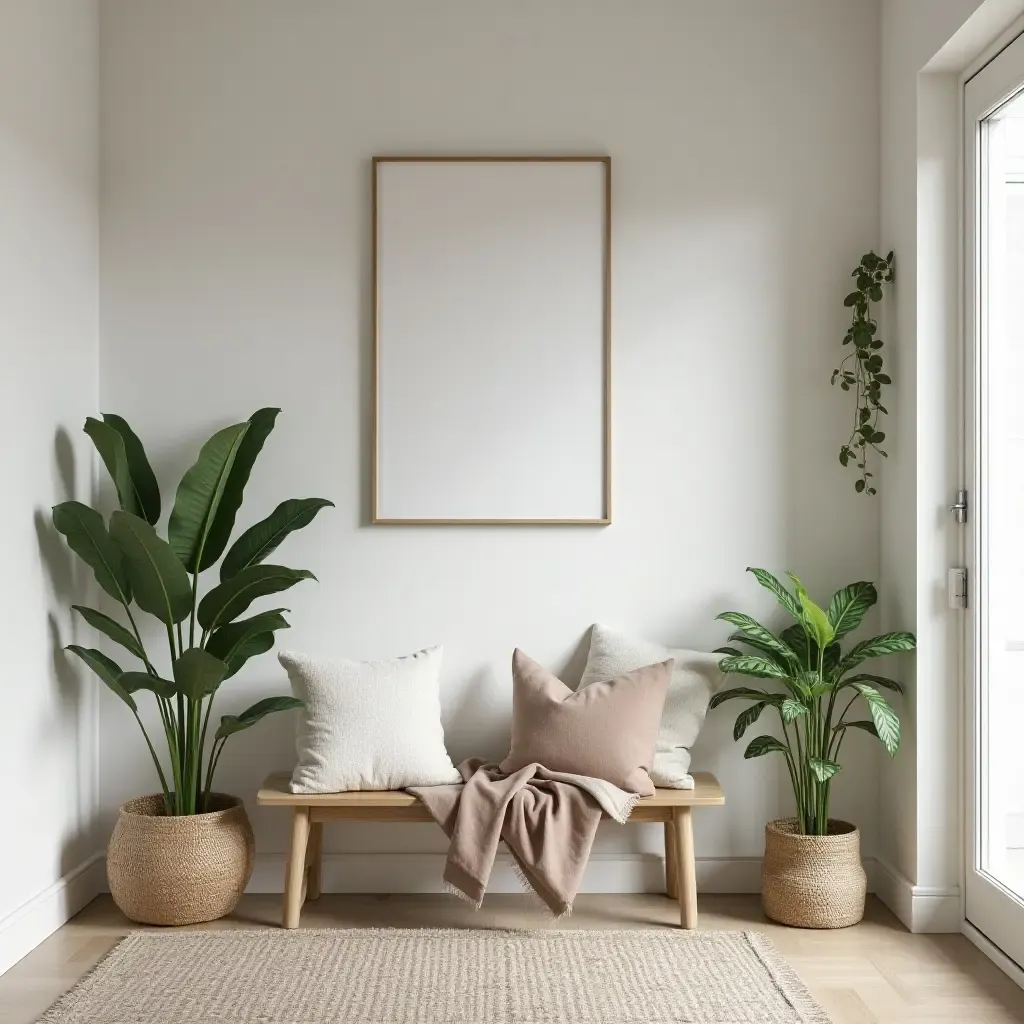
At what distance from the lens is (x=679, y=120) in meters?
3.36

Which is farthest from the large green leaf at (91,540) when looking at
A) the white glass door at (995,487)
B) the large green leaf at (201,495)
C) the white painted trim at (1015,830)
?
the white painted trim at (1015,830)

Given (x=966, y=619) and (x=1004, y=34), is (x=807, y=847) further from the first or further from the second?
(x=1004, y=34)

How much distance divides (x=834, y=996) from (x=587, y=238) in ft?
7.22

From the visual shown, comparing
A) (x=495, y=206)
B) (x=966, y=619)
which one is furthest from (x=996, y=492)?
(x=495, y=206)

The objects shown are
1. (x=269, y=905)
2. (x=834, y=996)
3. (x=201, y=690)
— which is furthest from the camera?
(x=269, y=905)

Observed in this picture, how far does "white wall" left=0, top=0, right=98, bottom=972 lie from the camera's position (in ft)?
9.19

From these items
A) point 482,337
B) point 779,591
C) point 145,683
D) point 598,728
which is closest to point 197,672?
point 145,683

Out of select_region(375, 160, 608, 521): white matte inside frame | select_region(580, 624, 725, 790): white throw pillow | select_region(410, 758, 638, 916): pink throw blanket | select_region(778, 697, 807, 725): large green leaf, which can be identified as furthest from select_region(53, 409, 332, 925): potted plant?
select_region(778, 697, 807, 725): large green leaf

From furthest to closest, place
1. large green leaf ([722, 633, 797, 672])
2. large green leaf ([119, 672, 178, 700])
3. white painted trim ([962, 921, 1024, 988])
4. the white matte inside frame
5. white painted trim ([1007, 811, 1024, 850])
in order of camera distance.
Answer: the white matte inside frame
large green leaf ([722, 633, 797, 672])
large green leaf ([119, 672, 178, 700])
white painted trim ([1007, 811, 1024, 850])
white painted trim ([962, 921, 1024, 988])

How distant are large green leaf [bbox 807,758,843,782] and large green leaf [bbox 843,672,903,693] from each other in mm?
239

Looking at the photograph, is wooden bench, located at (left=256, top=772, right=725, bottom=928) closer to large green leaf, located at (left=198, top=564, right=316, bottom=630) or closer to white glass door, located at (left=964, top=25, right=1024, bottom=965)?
large green leaf, located at (left=198, top=564, right=316, bottom=630)

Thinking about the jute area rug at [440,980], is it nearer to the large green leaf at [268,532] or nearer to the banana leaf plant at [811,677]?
the banana leaf plant at [811,677]

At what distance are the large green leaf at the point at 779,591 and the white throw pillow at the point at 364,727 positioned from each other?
102cm

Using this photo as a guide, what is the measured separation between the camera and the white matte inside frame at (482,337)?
11.0ft
